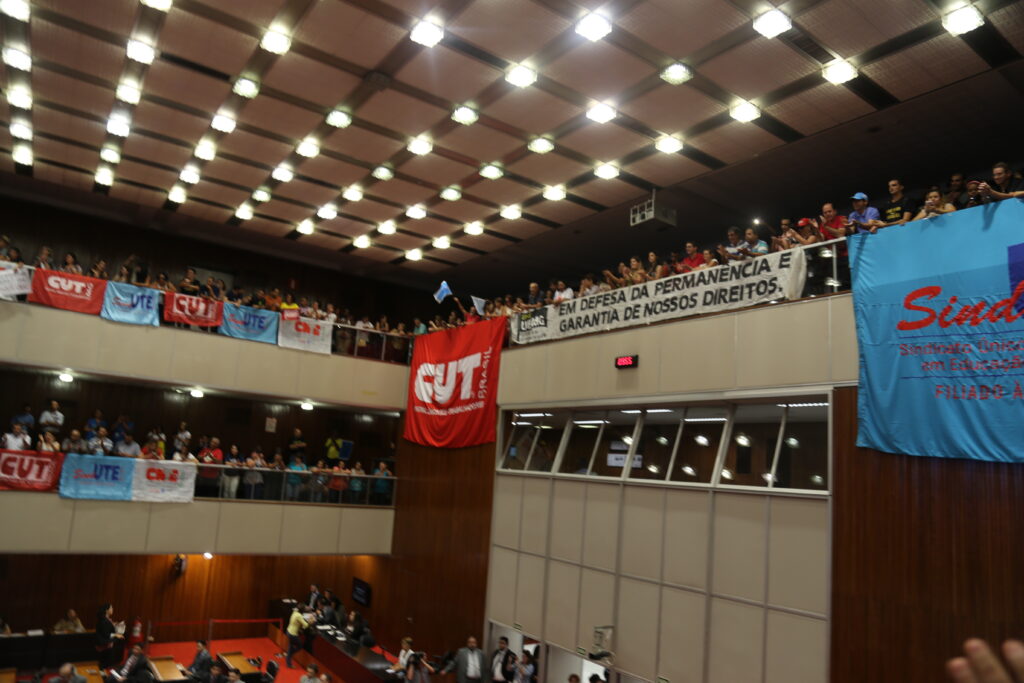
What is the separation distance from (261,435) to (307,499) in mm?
3829

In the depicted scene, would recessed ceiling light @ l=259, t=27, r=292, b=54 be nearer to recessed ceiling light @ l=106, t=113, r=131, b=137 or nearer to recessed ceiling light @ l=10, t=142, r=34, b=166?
recessed ceiling light @ l=106, t=113, r=131, b=137

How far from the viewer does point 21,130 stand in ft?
54.8

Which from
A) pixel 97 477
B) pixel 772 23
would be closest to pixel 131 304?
pixel 97 477

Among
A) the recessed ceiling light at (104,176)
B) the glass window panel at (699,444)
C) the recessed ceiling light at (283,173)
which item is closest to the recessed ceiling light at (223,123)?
the recessed ceiling light at (283,173)

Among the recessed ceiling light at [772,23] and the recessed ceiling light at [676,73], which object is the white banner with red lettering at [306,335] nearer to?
the recessed ceiling light at [676,73]

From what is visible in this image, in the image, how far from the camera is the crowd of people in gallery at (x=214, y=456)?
1889 centimetres

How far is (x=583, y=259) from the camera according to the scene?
23.5 metres

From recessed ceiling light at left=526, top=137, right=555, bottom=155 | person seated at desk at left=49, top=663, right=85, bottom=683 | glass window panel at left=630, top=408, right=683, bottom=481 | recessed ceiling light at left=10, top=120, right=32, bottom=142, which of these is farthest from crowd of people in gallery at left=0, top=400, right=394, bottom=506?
recessed ceiling light at left=526, top=137, right=555, bottom=155

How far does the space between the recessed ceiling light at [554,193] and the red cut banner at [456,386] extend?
323 cm

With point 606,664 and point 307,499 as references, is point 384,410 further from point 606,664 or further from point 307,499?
point 606,664

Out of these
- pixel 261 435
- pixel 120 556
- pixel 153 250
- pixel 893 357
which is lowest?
pixel 120 556

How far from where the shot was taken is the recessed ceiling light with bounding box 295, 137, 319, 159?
641 inches

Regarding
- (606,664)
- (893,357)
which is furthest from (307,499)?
(893,357)

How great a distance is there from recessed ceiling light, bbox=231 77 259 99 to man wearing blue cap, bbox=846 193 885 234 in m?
10.5
